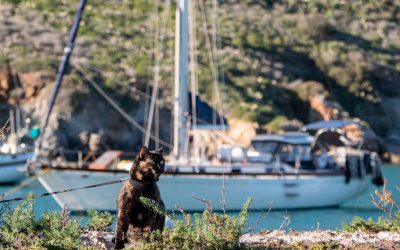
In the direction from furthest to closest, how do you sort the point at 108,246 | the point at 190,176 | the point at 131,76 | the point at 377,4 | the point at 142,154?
the point at 377,4 < the point at 131,76 < the point at 190,176 < the point at 108,246 < the point at 142,154

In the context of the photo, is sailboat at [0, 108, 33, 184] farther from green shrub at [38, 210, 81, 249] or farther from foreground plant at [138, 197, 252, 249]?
foreground plant at [138, 197, 252, 249]

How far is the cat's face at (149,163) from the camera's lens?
10.5 m

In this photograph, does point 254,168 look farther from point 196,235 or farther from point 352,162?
point 196,235

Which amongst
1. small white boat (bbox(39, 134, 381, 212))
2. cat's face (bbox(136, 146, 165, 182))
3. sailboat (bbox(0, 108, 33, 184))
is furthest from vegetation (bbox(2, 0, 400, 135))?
cat's face (bbox(136, 146, 165, 182))

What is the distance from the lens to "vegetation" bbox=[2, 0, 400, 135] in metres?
60.9

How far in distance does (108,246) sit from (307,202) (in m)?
21.5

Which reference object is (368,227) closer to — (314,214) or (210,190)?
(210,190)

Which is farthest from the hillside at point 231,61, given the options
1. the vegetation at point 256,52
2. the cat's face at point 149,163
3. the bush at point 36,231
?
the cat's face at point 149,163

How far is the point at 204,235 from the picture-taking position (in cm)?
1100

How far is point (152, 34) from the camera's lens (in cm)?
6988

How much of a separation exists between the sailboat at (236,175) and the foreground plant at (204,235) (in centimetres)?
1678

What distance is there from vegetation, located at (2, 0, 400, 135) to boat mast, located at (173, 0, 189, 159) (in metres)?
23.1

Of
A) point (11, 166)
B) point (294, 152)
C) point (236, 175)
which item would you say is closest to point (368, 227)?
point (236, 175)

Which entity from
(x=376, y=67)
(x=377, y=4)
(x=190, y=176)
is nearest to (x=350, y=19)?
(x=377, y=4)
